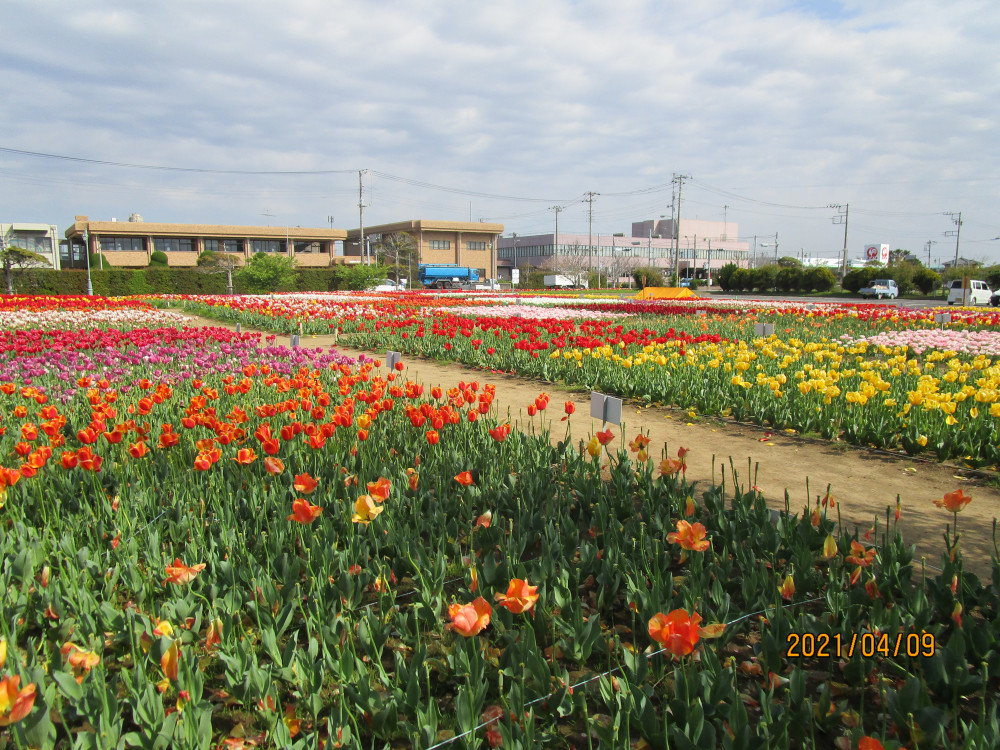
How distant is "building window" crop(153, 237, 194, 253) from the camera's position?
62656mm

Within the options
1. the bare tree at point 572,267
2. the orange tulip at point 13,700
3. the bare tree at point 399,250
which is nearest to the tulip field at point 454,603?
the orange tulip at point 13,700

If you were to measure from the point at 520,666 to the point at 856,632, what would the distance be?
124 centimetres

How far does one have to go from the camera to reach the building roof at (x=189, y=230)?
194ft

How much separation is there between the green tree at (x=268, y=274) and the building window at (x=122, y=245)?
3069 centimetres

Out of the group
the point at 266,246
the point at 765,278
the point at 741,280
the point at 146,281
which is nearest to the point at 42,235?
the point at 266,246

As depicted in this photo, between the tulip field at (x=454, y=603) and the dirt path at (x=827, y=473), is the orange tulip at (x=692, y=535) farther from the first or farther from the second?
the dirt path at (x=827, y=473)

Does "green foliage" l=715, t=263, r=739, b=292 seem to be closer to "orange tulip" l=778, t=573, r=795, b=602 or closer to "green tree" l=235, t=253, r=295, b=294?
"green tree" l=235, t=253, r=295, b=294

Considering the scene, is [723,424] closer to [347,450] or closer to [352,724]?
[347,450]

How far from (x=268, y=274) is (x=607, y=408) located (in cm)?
3361

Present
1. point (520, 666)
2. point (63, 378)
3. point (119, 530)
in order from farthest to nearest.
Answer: point (63, 378), point (119, 530), point (520, 666)

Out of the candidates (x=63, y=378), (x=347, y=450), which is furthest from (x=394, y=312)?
(x=347, y=450)

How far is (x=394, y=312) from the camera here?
16797mm

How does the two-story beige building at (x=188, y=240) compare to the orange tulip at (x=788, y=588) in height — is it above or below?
above

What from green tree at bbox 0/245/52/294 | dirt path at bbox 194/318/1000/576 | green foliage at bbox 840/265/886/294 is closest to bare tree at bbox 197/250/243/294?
green tree at bbox 0/245/52/294
